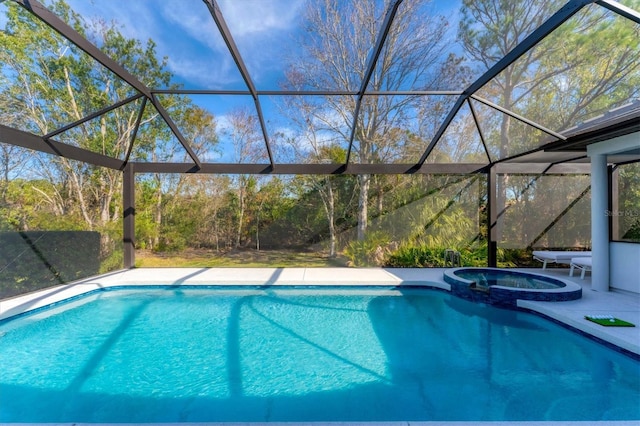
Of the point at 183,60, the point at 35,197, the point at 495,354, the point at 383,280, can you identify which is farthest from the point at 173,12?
the point at 495,354

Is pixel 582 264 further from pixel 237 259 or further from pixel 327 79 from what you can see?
pixel 237 259

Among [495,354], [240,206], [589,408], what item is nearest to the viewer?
[589,408]

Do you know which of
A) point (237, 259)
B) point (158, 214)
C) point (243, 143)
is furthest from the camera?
point (243, 143)

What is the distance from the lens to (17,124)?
28.2ft

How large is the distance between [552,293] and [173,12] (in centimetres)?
1077

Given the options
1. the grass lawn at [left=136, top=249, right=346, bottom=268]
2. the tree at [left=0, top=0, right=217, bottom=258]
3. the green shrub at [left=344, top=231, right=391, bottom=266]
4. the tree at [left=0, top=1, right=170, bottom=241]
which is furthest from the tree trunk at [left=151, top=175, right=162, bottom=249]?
the green shrub at [left=344, top=231, right=391, bottom=266]

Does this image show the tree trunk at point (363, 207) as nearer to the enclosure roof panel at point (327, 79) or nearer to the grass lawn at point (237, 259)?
→ the enclosure roof panel at point (327, 79)

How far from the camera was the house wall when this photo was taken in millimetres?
5754

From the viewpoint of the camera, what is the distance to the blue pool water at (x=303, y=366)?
2.98 m

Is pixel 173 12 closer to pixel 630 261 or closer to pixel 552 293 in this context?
pixel 552 293

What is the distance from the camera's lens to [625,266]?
5957 millimetres

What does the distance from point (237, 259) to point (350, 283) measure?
251 inches

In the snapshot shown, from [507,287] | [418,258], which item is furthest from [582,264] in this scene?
[418,258]

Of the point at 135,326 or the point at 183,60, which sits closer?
the point at 135,326
